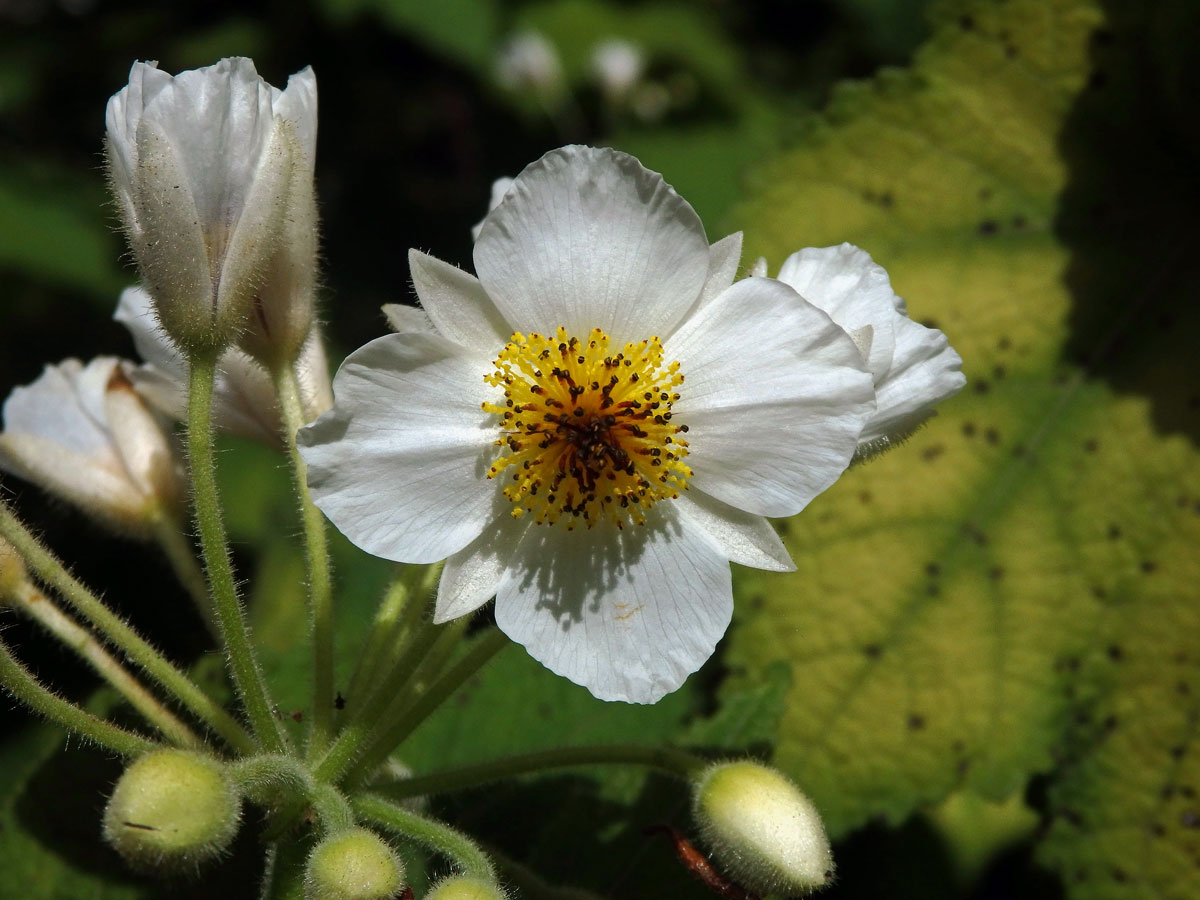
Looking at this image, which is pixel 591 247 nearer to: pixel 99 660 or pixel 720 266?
pixel 720 266

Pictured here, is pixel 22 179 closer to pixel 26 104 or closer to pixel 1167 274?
pixel 26 104

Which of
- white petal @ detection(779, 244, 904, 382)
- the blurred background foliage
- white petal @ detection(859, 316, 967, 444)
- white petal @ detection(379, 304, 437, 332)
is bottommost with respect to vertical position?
the blurred background foliage

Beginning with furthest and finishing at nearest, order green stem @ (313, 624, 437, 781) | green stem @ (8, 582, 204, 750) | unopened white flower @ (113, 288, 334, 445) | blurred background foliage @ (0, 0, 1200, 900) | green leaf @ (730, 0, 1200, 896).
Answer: green leaf @ (730, 0, 1200, 896) < blurred background foliage @ (0, 0, 1200, 900) < unopened white flower @ (113, 288, 334, 445) < green stem @ (8, 582, 204, 750) < green stem @ (313, 624, 437, 781)

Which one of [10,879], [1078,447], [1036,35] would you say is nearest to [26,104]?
[10,879]

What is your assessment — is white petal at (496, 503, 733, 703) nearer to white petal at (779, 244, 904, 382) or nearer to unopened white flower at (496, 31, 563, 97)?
white petal at (779, 244, 904, 382)

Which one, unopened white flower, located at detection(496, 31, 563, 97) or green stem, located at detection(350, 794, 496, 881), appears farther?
unopened white flower, located at detection(496, 31, 563, 97)

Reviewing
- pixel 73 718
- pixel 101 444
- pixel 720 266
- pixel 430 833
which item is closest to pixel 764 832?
pixel 430 833

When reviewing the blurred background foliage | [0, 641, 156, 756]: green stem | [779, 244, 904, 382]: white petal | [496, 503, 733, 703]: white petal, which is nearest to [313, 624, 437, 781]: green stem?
[496, 503, 733, 703]: white petal
